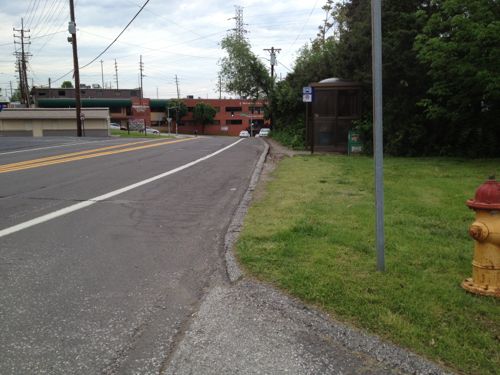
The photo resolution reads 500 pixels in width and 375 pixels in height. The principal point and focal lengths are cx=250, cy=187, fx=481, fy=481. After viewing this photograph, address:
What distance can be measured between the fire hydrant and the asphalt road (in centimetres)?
234

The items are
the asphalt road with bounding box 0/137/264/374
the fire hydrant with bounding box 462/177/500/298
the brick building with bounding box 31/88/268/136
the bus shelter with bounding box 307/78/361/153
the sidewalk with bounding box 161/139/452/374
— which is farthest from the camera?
the brick building with bounding box 31/88/268/136

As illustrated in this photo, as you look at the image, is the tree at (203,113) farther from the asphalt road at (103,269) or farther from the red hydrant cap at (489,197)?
the red hydrant cap at (489,197)

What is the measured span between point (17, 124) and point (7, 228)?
56.4 metres

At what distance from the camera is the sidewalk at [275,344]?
311 centimetres

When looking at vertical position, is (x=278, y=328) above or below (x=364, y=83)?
below

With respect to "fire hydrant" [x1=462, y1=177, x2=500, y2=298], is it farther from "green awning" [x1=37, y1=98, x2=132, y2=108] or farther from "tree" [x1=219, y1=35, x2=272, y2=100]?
"green awning" [x1=37, y1=98, x2=132, y2=108]

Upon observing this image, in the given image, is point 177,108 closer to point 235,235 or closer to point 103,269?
point 235,235

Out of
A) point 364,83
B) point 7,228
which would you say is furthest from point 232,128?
point 7,228

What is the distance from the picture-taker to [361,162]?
15.6m

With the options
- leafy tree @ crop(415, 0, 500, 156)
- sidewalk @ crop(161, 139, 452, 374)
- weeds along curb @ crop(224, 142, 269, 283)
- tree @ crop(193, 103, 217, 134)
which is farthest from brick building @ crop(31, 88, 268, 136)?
sidewalk @ crop(161, 139, 452, 374)

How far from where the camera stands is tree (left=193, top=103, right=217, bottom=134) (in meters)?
97.1

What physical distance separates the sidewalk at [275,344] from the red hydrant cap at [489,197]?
66.1 inches

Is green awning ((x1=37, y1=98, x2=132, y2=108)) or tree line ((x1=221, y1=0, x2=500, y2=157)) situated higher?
green awning ((x1=37, y1=98, x2=132, y2=108))

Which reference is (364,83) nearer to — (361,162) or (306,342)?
(361,162)
